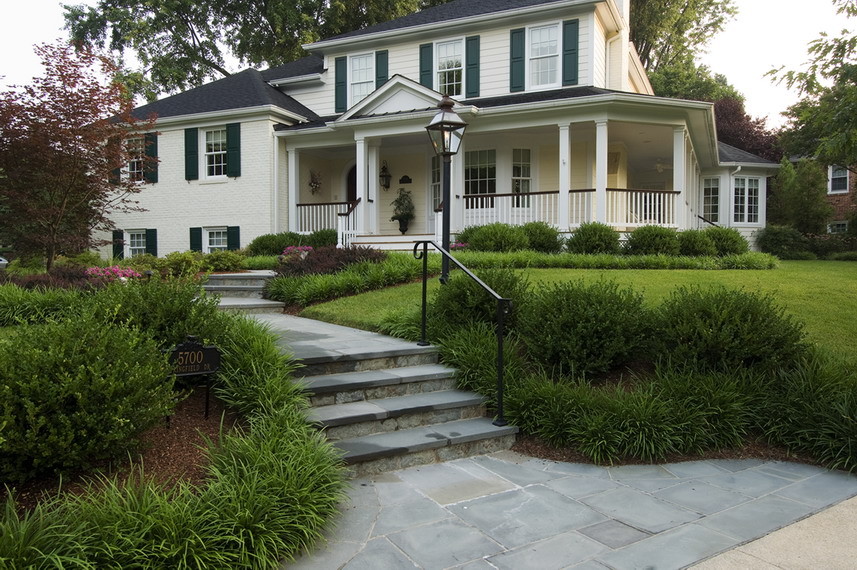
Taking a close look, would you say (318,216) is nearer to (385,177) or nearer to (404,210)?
(385,177)

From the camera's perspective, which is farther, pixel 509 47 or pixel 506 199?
pixel 509 47

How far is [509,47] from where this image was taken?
15.2 meters

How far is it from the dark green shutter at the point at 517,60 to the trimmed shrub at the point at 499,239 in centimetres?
497

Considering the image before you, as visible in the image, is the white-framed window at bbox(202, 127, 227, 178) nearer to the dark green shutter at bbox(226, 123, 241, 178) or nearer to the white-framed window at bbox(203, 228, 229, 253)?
the dark green shutter at bbox(226, 123, 241, 178)

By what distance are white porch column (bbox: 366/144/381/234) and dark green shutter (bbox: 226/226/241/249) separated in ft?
13.0

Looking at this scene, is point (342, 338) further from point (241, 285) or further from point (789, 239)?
point (789, 239)

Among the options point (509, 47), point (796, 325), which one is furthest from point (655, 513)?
point (509, 47)

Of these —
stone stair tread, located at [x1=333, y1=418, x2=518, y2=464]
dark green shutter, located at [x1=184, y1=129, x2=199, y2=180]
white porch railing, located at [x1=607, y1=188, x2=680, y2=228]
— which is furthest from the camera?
dark green shutter, located at [x1=184, y1=129, x2=199, y2=180]

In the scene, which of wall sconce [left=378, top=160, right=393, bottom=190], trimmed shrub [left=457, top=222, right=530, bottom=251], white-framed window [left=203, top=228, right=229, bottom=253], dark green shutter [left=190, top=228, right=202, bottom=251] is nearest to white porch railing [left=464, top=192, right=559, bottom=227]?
trimmed shrub [left=457, top=222, right=530, bottom=251]

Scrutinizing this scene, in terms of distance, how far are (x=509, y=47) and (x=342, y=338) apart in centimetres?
1204

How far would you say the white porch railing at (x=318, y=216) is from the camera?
1562 cm

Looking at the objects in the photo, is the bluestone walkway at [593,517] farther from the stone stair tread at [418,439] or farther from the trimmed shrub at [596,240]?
the trimmed shrub at [596,240]

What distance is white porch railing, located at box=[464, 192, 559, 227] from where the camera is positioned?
13.5 meters

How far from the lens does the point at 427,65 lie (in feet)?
52.9
